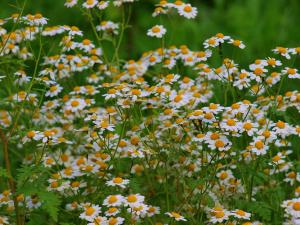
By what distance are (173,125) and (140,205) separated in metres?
0.52

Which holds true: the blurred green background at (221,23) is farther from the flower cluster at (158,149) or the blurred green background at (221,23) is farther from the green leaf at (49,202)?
the green leaf at (49,202)

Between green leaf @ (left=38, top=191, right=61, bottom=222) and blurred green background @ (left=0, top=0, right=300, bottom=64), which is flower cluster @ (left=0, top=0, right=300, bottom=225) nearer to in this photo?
green leaf @ (left=38, top=191, right=61, bottom=222)

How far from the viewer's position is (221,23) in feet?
21.2

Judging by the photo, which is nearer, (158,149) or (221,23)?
(158,149)

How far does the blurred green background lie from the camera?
19.5ft

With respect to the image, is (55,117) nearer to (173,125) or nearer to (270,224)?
(173,125)

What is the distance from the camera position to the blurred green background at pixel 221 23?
5.93m

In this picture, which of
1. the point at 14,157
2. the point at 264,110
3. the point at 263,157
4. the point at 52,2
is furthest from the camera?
the point at 52,2

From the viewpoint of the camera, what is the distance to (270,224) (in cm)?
292

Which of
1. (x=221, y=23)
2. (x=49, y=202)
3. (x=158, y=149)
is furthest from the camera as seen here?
(x=221, y=23)

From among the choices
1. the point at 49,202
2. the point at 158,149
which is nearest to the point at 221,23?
the point at 158,149

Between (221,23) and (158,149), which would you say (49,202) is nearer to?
(158,149)

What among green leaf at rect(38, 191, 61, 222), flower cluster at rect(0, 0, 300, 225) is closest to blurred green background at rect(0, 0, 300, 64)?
flower cluster at rect(0, 0, 300, 225)

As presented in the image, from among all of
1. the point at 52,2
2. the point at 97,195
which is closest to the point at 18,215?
the point at 97,195
